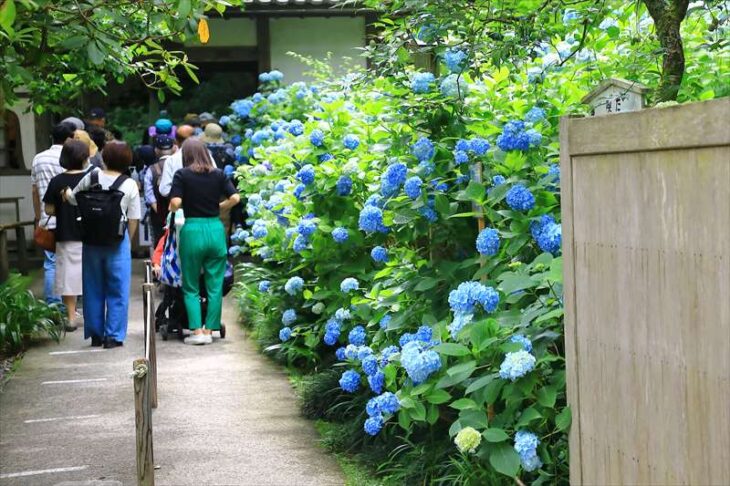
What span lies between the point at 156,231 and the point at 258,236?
3.35m

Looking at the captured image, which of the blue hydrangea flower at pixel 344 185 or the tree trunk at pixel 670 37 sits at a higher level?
the tree trunk at pixel 670 37

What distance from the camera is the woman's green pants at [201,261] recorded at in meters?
9.95

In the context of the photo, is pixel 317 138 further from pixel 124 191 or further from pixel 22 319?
pixel 22 319

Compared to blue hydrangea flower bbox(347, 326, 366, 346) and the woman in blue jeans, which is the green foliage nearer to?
the woman in blue jeans

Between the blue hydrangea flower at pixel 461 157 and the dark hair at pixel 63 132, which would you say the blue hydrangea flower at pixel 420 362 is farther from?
the dark hair at pixel 63 132

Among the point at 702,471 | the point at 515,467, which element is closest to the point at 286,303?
the point at 515,467

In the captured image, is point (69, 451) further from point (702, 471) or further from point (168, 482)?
point (702, 471)

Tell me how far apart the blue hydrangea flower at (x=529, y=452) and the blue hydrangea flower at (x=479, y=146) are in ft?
5.13

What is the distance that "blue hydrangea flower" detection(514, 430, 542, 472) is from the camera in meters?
4.22

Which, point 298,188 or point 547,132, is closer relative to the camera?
point 547,132

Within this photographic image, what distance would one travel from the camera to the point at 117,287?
32.1ft

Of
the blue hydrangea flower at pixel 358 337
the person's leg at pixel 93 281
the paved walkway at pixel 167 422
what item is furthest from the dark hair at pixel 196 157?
the blue hydrangea flower at pixel 358 337

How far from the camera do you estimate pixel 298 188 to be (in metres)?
7.88

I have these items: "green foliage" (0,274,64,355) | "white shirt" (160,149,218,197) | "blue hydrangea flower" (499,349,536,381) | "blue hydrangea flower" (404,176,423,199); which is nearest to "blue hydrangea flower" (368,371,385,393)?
"blue hydrangea flower" (404,176,423,199)
